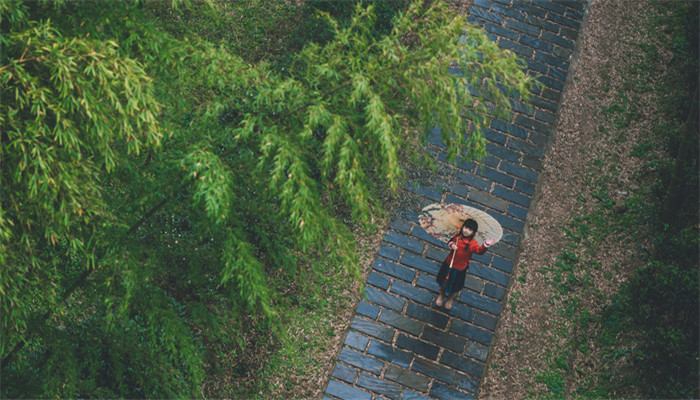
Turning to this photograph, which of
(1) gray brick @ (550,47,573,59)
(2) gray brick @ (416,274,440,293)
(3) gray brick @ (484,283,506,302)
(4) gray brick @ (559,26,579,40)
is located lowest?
(2) gray brick @ (416,274,440,293)

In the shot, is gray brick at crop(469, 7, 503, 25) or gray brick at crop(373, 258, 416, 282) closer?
gray brick at crop(373, 258, 416, 282)

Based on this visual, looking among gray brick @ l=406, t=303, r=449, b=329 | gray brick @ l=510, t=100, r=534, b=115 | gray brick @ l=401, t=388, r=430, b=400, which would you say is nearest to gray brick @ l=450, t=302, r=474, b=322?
gray brick @ l=406, t=303, r=449, b=329

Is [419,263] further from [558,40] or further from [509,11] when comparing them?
[509,11]

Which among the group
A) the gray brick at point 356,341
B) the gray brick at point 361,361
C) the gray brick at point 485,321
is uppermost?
the gray brick at point 485,321

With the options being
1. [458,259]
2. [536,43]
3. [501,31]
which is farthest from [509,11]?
[458,259]

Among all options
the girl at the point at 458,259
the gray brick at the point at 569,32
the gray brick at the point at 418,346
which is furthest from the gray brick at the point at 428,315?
the gray brick at the point at 569,32

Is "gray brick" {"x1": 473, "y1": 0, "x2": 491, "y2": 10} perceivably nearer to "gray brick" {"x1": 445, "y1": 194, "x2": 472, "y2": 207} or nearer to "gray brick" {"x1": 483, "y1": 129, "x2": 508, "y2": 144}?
"gray brick" {"x1": 483, "y1": 129, "x2": 508, "y2": 144}

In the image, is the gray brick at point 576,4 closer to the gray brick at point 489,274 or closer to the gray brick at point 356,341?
the gray brick at point 489,274
